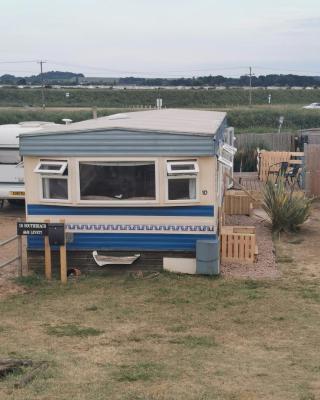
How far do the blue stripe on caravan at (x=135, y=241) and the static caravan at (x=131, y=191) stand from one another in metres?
0.02

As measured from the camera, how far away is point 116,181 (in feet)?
33.8

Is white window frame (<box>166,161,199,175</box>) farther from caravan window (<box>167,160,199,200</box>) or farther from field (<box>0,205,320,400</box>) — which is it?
field (<box>0,205,320,400</box>)

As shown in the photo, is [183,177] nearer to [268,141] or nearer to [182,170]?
[182,170]

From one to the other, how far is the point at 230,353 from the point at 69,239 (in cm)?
432

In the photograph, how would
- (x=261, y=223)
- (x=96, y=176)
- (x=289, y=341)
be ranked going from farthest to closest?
(x=261, y=223) < (x=96, y=176) < (x=289, y=341)

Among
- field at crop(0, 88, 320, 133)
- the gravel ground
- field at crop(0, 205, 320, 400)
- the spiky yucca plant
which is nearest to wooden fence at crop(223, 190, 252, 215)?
the gravel ground

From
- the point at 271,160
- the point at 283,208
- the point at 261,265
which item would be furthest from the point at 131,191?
the point at 271,160

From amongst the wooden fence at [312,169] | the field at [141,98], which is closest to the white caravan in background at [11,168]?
the wooden fence at [312,169]

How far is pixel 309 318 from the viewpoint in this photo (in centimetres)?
818

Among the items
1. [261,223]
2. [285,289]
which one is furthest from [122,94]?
[285,289]

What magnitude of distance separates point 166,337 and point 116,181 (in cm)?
348

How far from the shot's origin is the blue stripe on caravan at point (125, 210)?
10.2 metres

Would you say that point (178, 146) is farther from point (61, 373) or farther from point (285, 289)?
point (61, 373)

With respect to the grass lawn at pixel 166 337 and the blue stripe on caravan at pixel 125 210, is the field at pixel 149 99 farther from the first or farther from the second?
the grass lawn at pixel 166 337
